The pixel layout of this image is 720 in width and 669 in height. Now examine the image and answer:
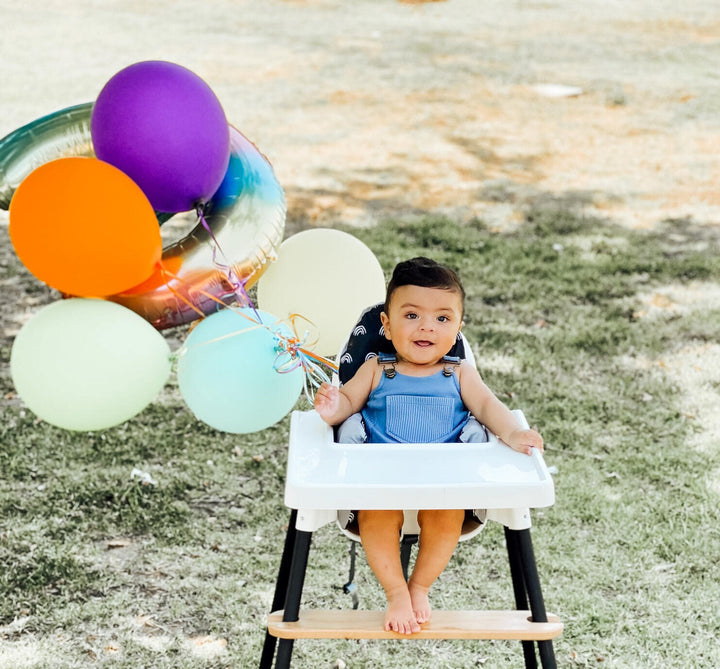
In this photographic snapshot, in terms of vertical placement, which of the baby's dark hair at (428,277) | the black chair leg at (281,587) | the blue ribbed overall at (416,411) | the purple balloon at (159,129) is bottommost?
the black chair leg at (281,587)

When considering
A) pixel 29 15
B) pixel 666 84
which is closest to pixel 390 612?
pixel 666 84

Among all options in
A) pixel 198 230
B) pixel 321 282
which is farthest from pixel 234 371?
pixel 321 282

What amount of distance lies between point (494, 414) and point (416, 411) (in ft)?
0.60

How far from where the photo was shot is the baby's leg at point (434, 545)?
2039 mm

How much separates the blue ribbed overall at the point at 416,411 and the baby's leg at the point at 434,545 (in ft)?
0.65

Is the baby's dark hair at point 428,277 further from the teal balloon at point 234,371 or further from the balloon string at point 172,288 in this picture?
the balloon string at point 172,288

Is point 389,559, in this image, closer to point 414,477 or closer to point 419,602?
point 419,602

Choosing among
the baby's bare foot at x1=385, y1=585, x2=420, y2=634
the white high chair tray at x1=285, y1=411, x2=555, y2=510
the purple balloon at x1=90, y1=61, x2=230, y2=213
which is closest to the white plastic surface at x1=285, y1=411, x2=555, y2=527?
the white high chair tray at x1=285, y1=411, x2=555, y2=510

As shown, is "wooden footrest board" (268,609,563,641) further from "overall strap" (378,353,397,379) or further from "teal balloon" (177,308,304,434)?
"overall strap" (378,353,397,379)

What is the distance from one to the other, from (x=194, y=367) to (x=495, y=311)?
113 inches

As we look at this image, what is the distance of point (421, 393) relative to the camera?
88.4 inches

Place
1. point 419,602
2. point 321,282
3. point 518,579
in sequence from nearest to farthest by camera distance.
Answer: point 419,602, point 518,579, point 321,282

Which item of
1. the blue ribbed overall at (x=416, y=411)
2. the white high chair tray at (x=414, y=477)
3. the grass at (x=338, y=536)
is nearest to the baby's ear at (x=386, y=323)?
the blue ribbed overall at (x=416, y=411)

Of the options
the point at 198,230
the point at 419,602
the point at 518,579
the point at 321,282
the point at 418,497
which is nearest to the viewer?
the point at 418,497
